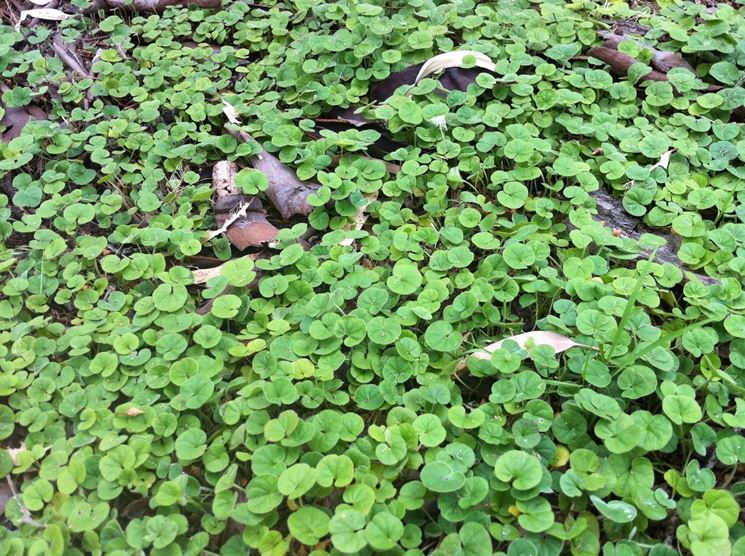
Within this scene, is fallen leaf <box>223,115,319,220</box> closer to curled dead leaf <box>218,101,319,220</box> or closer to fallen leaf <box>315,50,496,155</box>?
curled dead leaf <box>218,101,319,220</box>

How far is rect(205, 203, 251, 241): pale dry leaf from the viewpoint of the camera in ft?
9.07

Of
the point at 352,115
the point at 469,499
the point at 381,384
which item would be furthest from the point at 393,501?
the point at 352,115

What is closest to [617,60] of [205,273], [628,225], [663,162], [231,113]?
[663,162]

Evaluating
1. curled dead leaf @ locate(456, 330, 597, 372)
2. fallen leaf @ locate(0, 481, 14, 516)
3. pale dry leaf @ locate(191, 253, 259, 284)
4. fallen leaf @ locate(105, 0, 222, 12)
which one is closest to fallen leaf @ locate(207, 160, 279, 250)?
pale dry leaf @ locate(191, 253, 259, 284)

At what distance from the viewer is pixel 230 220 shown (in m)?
2.80

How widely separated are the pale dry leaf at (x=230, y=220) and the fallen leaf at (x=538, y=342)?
50.3 inches

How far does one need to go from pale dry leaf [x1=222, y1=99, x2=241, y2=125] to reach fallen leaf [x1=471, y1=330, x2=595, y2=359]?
1803 millimetres

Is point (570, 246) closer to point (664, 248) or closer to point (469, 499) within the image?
point (664, 248)

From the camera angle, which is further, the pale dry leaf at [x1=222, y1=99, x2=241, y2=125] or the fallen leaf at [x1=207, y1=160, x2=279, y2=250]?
the pale dry leaf at [x1=222, y1=99, x2=241, y2=125]

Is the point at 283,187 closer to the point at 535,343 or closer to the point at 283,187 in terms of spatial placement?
the point at 283,187

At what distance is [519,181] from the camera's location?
9.11 ft

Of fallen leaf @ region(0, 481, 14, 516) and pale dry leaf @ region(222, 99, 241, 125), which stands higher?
pale dry leaf @ region(222, 99, 241, 125)

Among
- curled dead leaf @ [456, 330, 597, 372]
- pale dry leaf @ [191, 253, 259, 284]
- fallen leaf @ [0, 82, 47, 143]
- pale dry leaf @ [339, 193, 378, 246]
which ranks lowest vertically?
pale dry leaf @ [191, 253, 259, 284]

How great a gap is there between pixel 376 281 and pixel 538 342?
26.0 inches
